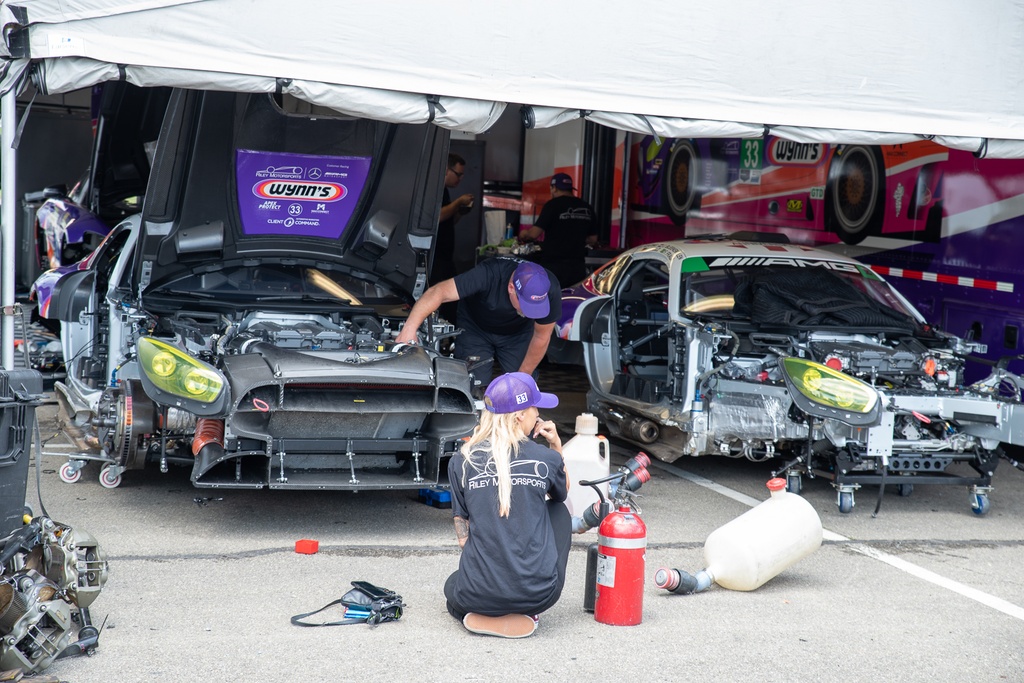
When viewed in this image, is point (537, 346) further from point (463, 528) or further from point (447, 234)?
point (447, 234)

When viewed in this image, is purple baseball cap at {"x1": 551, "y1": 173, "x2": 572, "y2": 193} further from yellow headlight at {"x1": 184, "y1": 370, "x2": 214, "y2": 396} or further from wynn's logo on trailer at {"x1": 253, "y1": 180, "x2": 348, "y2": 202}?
yellow headlight at {"x1": 184, "y1": 370, "x2": 214, "y2": 396}

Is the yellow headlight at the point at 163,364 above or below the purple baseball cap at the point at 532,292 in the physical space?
below

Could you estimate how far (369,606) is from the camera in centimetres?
516

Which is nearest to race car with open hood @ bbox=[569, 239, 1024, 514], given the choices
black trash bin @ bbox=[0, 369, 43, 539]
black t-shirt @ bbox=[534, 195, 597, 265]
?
black t-shirt @ bbox=[534, 195, 597, 265]

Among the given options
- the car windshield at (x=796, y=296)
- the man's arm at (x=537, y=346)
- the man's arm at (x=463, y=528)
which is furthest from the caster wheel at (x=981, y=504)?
the man's arm at (x=463, y=528)

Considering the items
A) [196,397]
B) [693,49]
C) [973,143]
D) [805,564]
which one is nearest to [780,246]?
[973,143]

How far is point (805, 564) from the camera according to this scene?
6402 millimetres

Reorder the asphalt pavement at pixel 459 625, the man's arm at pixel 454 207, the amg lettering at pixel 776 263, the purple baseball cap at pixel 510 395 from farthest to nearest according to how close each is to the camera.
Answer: the man's arm at pixel 454 207 < the amg lettering at pixel 776 263 < the purple baseball cap at pixel 510 395 < the asphalt pavement at pixel 459 625

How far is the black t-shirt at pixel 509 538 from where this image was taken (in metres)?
4.82

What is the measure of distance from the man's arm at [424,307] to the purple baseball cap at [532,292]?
44 cm

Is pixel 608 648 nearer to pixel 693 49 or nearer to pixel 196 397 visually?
pixel 196 397

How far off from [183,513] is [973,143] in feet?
18.3

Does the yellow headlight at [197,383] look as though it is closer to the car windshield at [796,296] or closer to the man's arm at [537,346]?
the man's arm at [537,346]

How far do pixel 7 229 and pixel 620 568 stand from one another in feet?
12.2
